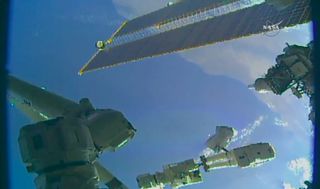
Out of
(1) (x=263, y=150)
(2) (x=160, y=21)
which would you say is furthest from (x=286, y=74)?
(2) (x=160, y=21)

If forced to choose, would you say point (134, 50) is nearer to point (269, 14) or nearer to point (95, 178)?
point (269, 14)

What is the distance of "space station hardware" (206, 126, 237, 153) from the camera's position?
9.02 meters

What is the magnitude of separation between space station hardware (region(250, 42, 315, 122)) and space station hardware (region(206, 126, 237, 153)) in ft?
5.50

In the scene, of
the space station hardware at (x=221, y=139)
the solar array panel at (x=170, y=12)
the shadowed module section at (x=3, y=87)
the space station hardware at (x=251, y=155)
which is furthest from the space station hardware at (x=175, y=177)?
the shadowed module section at (x=3, y=87)

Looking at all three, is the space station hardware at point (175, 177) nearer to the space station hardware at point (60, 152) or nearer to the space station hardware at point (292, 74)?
the space station hardware at point (292, 74)

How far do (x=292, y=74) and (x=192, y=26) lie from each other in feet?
19.0

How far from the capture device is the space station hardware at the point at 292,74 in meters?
6.92

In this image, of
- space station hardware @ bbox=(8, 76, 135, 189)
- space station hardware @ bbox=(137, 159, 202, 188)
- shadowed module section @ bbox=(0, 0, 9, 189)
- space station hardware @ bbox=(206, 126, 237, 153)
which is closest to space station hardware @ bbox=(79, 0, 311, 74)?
space station hardware @ bbox=(206, 126, 237, 153)

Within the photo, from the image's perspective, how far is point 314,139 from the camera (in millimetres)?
2121

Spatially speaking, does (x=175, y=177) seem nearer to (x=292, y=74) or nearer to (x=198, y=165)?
(x=198, y=165)

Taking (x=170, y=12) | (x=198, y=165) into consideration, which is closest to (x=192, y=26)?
(x=170, y=12)

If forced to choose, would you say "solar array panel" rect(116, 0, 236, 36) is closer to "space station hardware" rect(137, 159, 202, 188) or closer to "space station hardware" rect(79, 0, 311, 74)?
"space station hardware" rect(79, 0, 311, 74)

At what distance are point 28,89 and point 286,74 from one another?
16.0 ft

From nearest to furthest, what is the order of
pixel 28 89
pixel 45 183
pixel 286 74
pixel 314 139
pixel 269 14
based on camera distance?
1. pixel 314 139
2. pixel 45 183
3. pixel 28 89
4. pixel 286 74
5. pixel 269 14
